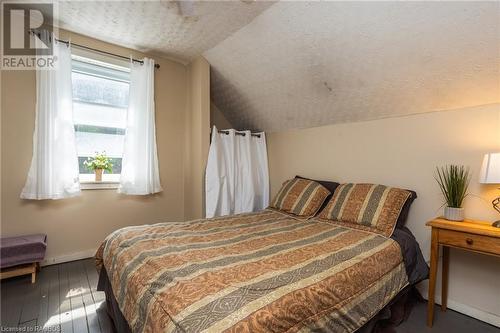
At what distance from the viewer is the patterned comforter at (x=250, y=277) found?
899 millimetres

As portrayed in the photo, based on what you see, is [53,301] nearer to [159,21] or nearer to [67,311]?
[67,311]

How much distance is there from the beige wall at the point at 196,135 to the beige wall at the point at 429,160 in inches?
54.8

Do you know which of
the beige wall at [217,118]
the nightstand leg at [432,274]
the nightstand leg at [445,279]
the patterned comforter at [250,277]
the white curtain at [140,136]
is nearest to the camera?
the patterned comforter at [250,277]

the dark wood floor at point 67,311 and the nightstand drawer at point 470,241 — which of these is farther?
the dark wood floor at point 67,311

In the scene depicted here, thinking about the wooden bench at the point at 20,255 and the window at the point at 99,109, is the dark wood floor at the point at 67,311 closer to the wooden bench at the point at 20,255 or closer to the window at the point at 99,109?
the wooden bench at the point at 20,255

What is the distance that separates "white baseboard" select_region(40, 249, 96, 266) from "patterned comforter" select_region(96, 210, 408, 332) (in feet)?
3.71

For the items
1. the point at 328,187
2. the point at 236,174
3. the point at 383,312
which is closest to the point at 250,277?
the point at 383,312

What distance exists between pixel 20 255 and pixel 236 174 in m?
2.18

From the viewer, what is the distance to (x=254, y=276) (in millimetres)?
1107

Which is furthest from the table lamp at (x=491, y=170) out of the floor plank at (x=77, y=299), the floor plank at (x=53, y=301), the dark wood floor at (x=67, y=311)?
the floor plank at (x=53, y=301)

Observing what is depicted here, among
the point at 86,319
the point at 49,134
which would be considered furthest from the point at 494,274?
the point at 49,134

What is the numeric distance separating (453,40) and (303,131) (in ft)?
5.32

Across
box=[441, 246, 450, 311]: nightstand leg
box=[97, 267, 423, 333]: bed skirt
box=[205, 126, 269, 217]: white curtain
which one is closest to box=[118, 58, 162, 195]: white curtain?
box=[205, 126, 269, 217]: white curtain

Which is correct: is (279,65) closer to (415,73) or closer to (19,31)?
(415,73)
